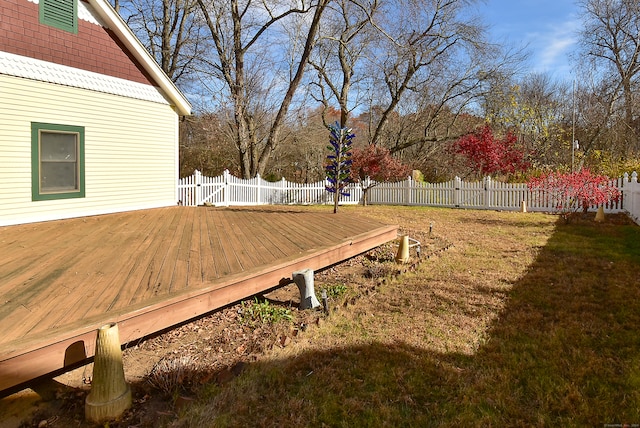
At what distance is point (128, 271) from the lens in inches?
147

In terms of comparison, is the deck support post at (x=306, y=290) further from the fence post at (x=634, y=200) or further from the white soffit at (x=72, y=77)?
the fence post at (x=634, y=200)

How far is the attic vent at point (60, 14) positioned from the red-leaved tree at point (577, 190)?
12.2 m

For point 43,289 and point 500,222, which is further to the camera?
point 500,222

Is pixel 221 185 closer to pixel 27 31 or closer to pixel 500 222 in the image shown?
pixel 27 31

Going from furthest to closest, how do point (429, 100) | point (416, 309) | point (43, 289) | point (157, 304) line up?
point (429, 100) → point (416, 309) → point (43, 289) → point (157, 304)

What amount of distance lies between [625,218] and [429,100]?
1328cm

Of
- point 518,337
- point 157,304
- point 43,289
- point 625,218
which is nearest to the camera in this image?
point 157,304

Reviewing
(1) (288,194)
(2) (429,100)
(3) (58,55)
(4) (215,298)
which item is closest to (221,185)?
(1) (288,194)

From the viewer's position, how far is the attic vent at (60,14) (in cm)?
661

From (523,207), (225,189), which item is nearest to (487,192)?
A: (523,207)

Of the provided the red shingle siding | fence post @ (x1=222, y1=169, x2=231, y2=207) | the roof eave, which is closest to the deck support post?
the red shingle siding

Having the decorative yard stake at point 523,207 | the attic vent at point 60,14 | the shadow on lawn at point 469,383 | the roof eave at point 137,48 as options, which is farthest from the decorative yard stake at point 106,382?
the decorative yard stake at point 523,207

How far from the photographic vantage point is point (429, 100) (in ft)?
72.6

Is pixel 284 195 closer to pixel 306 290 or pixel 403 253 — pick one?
pixel 403 253
